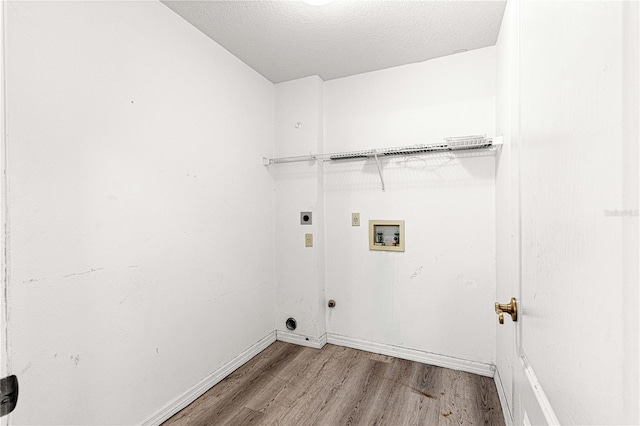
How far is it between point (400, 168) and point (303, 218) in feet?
3.17

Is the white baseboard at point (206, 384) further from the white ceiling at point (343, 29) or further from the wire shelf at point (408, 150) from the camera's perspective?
the white ceiling at point (343, 29)

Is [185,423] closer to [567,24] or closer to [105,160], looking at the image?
[105,160]

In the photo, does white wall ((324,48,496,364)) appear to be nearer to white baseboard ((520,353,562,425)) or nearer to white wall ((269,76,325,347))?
white wall ((269,76,325,347))

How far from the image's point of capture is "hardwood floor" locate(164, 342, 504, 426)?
182 cm

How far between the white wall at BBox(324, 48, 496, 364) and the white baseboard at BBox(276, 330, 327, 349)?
0.17 metres

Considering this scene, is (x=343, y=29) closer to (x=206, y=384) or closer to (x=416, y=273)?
(x=416, y=273)

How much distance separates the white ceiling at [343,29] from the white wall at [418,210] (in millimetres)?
A: 237

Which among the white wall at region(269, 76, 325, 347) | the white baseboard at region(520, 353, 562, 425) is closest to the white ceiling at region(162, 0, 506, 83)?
the white wall at region(269, 76, 325, 347)

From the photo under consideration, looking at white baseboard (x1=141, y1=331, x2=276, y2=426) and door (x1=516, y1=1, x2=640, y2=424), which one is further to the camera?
white baseboard (x1=141, y1=331, x2=276, y2=426)

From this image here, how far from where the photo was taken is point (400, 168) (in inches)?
100

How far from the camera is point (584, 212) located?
0.46 meters

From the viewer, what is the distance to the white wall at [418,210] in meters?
2.29

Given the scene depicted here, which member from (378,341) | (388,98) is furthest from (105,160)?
(378,341)

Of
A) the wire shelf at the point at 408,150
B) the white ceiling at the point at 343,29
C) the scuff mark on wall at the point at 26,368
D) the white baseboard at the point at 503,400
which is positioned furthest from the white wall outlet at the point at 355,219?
the scuff mark on wall at the point at 26,368
